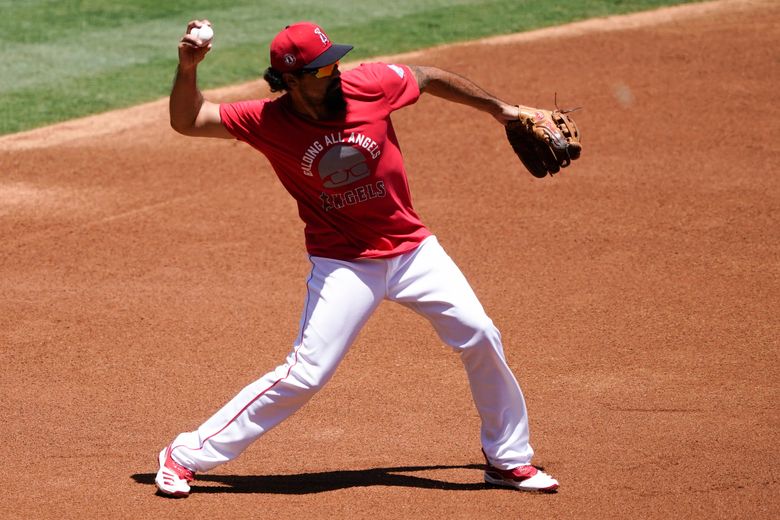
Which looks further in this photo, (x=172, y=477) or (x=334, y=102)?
(x=172, y=477)

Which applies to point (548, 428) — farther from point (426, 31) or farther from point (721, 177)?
point (426, 31)

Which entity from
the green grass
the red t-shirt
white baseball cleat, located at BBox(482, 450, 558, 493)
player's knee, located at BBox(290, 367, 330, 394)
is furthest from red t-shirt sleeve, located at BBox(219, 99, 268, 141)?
the green grass

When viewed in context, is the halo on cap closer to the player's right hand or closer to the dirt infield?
the player's right hand

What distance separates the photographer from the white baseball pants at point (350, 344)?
469 centimetres

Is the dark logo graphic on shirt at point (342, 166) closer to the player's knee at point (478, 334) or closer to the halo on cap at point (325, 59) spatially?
the halo on cap at point (325, 59)

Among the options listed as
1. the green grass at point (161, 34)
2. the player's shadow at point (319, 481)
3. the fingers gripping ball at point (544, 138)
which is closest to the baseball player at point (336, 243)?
the player's shadow at point (319, 481)

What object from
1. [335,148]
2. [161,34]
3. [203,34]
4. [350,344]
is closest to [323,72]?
[335,148]

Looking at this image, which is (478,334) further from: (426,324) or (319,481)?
(426,324)

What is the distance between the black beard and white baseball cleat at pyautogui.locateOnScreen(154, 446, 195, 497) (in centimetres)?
157

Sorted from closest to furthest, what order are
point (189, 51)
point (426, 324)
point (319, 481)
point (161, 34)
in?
point (189, 51)
point (319, 481)
point (426, 324)
point (161, 34)

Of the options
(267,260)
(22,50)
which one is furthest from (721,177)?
(22,50)

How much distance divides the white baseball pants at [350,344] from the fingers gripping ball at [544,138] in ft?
2.69

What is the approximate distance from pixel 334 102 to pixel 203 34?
593mm

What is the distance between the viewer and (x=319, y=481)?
198 inches
